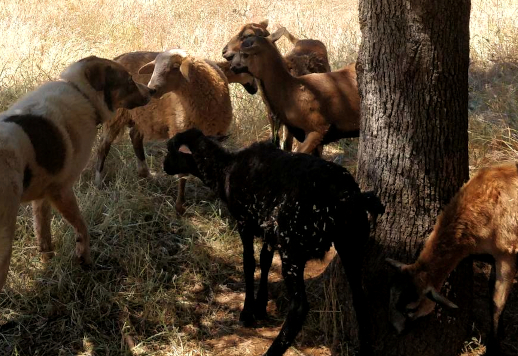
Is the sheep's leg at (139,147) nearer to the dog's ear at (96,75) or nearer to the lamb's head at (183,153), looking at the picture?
the dog's ear at (96,75)

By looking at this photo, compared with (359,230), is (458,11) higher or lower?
higher

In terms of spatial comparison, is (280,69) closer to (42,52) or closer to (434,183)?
(434,183)

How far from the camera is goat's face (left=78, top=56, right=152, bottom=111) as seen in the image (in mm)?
5703

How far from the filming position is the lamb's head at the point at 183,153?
5433 millimetres

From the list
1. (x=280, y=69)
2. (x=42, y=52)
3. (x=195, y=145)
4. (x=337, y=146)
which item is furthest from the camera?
(x=42, y=52)

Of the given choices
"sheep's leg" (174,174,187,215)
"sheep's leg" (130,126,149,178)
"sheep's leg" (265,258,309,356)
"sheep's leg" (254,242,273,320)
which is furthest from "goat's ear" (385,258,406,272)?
"sheep's leg" (130,126,149,178)

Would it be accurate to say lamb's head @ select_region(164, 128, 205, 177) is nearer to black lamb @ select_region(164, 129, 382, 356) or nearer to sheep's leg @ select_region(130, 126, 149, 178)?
black lamb @ select_region(164, 129, 382, 356)

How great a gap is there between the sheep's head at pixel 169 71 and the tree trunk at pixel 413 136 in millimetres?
2615

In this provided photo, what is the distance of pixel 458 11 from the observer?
4.26 m

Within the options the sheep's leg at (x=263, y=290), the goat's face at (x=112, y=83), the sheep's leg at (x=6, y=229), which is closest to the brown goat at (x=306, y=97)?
the goat's face at (x=112, y=83)

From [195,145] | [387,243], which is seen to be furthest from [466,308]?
[195,145]

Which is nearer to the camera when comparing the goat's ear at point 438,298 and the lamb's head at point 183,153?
the goat's ear at point 438,298

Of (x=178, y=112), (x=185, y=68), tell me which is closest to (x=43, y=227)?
(x=178, y=112)

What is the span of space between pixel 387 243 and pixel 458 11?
1.66 m
